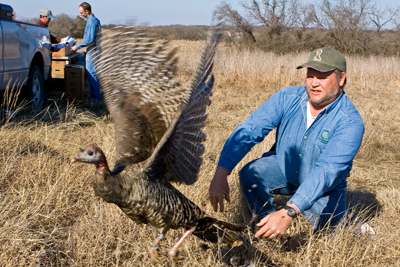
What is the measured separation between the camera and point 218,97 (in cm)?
1164

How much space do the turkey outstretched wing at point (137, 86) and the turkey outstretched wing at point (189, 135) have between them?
14.7 inches

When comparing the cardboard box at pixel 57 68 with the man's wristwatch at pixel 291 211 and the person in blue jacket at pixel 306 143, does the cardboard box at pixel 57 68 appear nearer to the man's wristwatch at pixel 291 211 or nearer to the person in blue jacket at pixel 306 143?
the person in blue jacket at pixel 306 143

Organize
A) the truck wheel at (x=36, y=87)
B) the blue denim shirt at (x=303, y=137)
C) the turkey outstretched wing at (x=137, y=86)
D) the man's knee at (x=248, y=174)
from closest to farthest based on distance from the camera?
1. the blue denim shirt at (x=303, y=137)
2. the turkey outstretched wing at (x=137, y=86)
3. the man's knee at (x=248, y=174)
4. the truck wheel at (x=36, y=87)

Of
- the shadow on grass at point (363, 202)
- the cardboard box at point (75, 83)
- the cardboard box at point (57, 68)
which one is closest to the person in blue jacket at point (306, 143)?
the shadow on grass at point (363, 202)

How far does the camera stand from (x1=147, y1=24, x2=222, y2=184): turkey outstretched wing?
3.16m

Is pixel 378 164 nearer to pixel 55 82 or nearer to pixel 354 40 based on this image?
pixel 55 82

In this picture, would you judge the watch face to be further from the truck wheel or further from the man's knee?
the truck wheel

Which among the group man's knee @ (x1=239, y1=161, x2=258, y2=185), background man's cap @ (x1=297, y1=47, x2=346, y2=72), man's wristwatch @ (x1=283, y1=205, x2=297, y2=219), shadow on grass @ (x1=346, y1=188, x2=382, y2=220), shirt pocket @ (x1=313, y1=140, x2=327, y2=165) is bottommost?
shadow on grass @ (x1=346, y1=188, x2=382, y2=220)

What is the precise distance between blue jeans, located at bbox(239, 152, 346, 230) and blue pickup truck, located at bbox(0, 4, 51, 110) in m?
3.73

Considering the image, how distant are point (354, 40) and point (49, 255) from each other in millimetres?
28385

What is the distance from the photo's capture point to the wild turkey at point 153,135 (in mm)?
3219

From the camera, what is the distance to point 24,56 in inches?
291

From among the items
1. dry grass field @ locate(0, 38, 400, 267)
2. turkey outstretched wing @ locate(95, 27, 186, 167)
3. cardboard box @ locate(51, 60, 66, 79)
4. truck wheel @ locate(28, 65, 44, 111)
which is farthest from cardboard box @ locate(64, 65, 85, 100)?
turkey outstretched wing @ locate(95, 27, 186, 167)

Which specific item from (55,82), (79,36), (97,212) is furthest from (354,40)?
(97,212)
